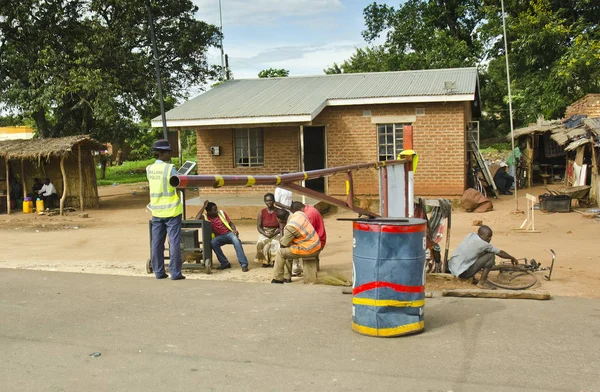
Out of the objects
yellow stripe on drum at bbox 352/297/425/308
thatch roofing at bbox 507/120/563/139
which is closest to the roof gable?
thatch roofing at bbox 507/120/563/139

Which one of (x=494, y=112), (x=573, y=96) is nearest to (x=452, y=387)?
(x=573, y=96)

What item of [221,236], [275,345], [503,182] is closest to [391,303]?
[275,345]

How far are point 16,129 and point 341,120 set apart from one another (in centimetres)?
4056

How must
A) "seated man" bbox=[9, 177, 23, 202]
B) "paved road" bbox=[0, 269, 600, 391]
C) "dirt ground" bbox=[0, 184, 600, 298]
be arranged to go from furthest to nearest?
1. "seated man" bbox=[9, 177, 23, 202]
2. "dirt ground" bbox=[0, 184, 600, 298]
3. "paved road" bbox=[0, 269, 600, 391]

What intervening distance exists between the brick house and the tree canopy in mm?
7218

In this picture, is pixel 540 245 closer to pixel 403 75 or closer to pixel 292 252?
pixel 292 252

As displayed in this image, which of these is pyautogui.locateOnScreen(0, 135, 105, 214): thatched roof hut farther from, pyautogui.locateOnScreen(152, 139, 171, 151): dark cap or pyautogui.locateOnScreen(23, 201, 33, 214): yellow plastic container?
pyautogui.locateOnScreen(152, 139, 171, 151): dark cap

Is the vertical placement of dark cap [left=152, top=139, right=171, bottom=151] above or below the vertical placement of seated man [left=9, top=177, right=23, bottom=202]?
above

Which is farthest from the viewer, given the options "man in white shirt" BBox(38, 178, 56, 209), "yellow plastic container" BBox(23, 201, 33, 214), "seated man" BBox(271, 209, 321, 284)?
"man in white shirt" BBox(38, 178, 56, 209)

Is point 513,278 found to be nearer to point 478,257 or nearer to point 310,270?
point 478,257

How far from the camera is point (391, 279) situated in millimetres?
5734

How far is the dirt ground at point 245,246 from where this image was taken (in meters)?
9.48

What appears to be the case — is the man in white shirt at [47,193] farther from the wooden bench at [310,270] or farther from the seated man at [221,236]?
the wooden bench at [310,270]

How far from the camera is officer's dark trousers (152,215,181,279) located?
8797 millimetres
